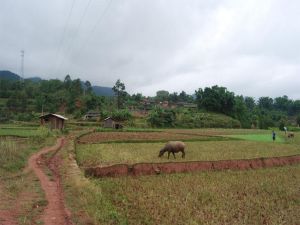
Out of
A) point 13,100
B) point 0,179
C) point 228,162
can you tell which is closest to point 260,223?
point 228,162

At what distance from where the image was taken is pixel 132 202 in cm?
1177

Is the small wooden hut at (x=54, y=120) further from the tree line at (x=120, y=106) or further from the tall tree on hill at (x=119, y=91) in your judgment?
the tall tree on hill at (x=119, y=91)

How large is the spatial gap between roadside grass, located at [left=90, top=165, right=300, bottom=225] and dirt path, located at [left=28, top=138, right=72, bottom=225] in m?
0.96

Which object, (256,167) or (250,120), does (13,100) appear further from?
(256,167)

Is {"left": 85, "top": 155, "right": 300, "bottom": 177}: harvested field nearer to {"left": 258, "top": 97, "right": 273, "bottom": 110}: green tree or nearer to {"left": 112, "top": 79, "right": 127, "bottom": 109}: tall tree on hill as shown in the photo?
{"left": 112, "top": 79, "right": 127, "bottom": 109}: tall tree on hill

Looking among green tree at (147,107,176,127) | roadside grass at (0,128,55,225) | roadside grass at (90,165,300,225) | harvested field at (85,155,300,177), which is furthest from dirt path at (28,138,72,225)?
green tree at (147,107,176,127)

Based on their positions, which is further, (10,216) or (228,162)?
(228,162)

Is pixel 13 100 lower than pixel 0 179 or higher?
higher

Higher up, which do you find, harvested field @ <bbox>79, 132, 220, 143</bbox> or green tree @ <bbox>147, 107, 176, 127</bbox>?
green tree @ <bbox>147, 107, 176, 127</bbox>

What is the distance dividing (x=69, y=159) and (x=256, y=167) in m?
11.6

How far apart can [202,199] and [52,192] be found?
231 inches

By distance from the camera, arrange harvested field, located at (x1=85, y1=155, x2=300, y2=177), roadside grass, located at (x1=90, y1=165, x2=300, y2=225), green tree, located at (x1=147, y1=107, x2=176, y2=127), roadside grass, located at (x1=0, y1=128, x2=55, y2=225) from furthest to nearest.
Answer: green tree, located at (x1=147, y1=107, x2=176, y2=127) < harvested field, located at (x1=85, y1=155, x2=300, y2=177) < roadside grass, located at (x1=0, y1=128, x2=55, y2=225) < roadside grass, located at (x1=90, y1=165, x2=300, y2=225)

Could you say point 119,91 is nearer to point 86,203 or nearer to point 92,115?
point 92,115

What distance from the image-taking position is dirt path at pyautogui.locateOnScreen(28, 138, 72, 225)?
9.84 m
